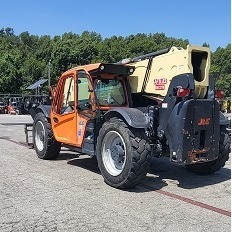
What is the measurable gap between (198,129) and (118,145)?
136 centimetres

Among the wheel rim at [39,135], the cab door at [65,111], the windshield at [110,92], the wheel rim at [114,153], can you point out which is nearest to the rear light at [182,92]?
the wheel rim at [114,153]

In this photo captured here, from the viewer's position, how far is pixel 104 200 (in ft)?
19.3

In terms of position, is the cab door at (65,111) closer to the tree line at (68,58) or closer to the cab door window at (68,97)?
the cab door window at (68,97)

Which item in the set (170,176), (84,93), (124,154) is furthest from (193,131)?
(84,93)

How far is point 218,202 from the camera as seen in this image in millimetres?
5887

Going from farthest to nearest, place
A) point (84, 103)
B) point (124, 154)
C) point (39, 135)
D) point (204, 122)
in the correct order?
point (39, 135)
point (84, 103)
point (124, 154)
point (204, 122)

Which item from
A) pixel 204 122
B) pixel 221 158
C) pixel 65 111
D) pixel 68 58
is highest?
pixel 68 58

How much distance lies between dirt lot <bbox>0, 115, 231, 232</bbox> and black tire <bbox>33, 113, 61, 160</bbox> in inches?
24.6

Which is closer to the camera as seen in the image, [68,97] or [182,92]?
[182,92]

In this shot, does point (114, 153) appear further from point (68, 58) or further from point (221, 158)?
point (68, 58)

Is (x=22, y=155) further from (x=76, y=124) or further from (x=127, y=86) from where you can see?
(x=127, y=86)

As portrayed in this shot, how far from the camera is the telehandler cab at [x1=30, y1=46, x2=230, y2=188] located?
636 cm

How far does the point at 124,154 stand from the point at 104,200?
3.52 feet

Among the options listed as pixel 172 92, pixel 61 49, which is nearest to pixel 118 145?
pixel 172 92
